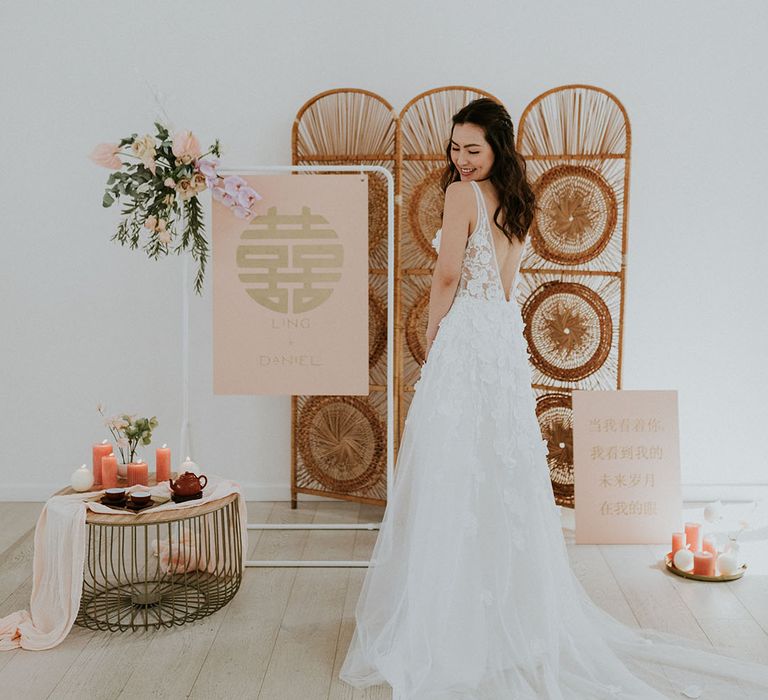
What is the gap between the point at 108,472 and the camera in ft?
9.57

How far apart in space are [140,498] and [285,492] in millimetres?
1536

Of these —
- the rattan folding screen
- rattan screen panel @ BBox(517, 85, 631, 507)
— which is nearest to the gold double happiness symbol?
the rattan folding screen

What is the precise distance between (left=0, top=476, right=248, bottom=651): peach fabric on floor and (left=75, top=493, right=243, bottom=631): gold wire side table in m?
0.04

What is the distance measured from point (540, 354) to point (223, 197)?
1.58m

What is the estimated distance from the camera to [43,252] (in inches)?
161

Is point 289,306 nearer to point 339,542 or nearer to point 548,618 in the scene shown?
point 339,542

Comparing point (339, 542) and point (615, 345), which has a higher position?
point (615, 345)

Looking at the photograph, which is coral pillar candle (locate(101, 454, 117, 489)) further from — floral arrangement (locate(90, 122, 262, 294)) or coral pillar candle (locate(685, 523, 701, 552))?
coral pillar candle (locate(685, 523, 701, 552))

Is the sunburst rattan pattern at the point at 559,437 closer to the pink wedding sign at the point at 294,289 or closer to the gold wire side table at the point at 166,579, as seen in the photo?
the pink wedding sign at the point at 294,289

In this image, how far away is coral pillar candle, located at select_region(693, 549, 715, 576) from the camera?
3209mm

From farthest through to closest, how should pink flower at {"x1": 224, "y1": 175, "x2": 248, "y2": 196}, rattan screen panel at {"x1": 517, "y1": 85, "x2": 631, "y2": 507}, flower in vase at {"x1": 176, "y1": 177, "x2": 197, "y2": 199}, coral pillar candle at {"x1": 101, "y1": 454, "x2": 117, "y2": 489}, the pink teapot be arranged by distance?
rattan screen panel at {"x1": 517, "y1": 85, "x2": 631, "y2": 507}, pink flower at {"x1": 224, "y1": 175, "x2": 248, "y2": 196}, flower in vase at {"x1": 176, "y1": 177, "x2": 197, "y2": 199}, coral pillar candle at {"x1": 101, "y1": 454, "x2": 117, "y2": 489}, the pink teapot

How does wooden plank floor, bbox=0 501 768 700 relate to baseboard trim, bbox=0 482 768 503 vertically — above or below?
below

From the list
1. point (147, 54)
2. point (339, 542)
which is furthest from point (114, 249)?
Answer: point (339, 542)

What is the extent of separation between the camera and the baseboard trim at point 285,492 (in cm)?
414
